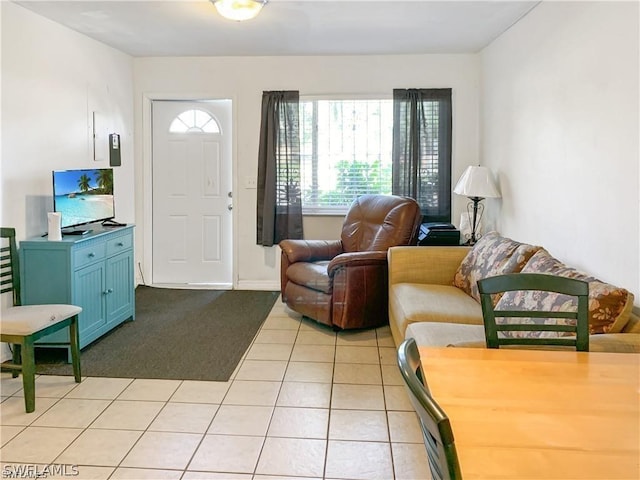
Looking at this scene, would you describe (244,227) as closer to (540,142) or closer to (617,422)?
(540,142)

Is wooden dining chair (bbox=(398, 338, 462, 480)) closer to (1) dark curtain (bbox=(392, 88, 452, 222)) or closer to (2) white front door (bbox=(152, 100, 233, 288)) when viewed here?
(1) dark curtain (bbox=(392, 88, 452, 222))

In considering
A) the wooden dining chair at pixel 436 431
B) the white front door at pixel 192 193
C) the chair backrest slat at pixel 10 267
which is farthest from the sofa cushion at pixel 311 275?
the wooden dining chair at pixel 436 431

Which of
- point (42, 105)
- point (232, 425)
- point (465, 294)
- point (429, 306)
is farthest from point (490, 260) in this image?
point (42, 105)

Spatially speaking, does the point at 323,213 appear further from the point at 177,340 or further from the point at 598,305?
the point at 598,305

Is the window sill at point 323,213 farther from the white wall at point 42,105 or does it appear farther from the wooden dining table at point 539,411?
the wooden dining table at point 539,411

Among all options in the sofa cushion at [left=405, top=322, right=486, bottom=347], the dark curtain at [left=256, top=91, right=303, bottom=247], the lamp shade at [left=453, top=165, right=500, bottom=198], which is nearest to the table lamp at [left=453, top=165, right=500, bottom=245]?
the lamp shade at [left=453, top=165, right=500, bottom=198]

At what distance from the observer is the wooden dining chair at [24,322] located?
2877mm

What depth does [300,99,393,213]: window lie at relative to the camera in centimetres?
555

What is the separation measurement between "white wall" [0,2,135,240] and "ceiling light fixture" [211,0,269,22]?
1426 mm

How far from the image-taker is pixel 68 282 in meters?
3.57

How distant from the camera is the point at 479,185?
182 inches

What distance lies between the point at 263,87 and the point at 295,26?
1.26 meters

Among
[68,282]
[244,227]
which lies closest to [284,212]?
[244,227]

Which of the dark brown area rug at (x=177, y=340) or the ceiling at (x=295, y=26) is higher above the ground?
the ceiling at (x=295, y=26)
